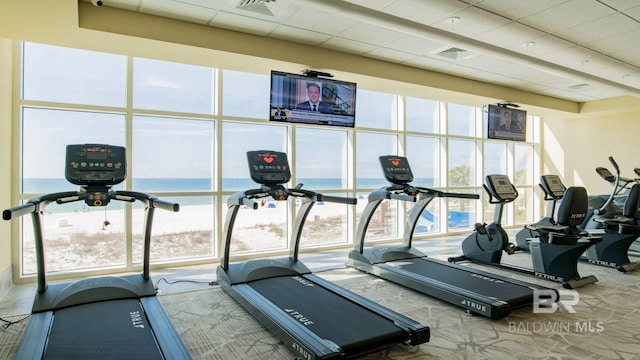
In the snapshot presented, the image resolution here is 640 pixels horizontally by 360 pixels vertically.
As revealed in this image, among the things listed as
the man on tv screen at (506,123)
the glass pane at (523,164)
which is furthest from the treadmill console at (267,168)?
the glass pane at (523,164)

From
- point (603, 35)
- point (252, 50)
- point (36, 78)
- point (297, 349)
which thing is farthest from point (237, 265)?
point (603, 35)

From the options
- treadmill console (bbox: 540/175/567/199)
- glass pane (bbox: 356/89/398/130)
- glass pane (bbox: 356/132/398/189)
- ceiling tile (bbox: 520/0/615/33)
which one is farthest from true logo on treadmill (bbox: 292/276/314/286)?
treadmill console (bbox: 540/175/567/199)

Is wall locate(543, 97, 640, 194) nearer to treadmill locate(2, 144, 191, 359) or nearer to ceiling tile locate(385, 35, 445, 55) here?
ceiling tile locate(385, 35, 445, 55)

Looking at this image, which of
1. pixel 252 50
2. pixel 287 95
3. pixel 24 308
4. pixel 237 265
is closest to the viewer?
pixel 24 308

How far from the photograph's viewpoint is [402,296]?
14.0ft

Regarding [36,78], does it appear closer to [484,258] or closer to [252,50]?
[252,50]

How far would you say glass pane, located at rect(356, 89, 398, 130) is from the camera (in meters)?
7.45

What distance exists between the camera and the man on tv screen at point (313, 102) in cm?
540

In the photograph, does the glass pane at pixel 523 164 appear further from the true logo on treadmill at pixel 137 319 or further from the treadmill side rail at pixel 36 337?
the treadmill side rail at pixel 36 337

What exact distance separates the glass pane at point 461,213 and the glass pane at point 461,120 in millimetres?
1471

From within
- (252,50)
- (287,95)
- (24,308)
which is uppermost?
(252,50)

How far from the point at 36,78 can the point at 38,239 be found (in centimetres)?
264

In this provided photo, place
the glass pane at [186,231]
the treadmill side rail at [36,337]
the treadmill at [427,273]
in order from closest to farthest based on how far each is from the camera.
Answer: the treadmill side rail at [36,337]
the treadmill at [427,273]
the glass pane at [186,231]

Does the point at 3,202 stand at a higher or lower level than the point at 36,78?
lower
